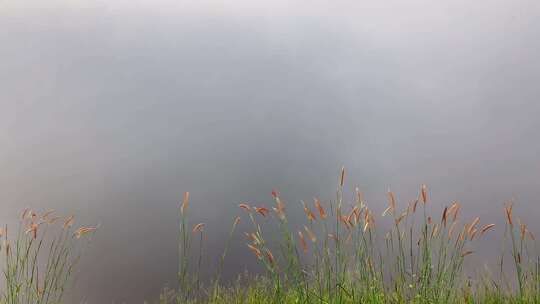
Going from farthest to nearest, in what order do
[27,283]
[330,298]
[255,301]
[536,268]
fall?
1. [255,301]
2. [27,283]
3. [536,268]
4. [330,298]

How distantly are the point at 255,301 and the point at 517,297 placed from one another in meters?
2.57

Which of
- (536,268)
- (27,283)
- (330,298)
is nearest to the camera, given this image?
(330,298)

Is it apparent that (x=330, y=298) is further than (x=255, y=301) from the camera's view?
No

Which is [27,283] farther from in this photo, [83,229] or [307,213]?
[307,213]

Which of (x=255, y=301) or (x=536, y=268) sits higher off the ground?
(x=536, y=268)

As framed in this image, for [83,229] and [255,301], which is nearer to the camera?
[83,229]

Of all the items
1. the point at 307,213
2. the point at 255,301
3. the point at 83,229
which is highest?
the point at 307,213

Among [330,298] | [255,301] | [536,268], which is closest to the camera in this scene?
[330,298]

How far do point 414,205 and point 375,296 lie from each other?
0.80 meters

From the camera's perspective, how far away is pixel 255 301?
5.50 metres

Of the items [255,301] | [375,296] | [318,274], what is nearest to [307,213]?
[318,274]

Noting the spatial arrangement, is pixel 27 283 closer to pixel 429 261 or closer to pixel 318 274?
pixel 318 274

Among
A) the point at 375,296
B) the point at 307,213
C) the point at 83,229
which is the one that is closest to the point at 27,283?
the point at 83,229

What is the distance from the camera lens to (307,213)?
412 centimetres
